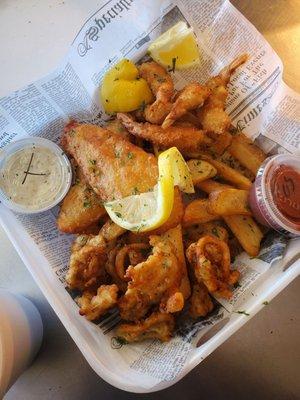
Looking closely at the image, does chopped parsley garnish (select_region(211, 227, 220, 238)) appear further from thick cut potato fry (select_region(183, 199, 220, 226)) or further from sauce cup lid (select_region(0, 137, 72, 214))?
sauce cup lid (select_region(0, 137, 72, 214))

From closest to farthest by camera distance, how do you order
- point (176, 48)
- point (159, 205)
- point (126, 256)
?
point (159, 205) < point (126, 256) < point (176, 48)

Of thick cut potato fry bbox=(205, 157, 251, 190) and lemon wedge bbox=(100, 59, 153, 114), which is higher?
lemon wedge bbox=(100, 59, 153, 114)

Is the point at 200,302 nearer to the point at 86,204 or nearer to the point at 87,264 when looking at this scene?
the point at 87,264

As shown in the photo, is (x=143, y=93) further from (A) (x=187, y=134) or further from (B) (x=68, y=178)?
(B) (x=68, y=178)

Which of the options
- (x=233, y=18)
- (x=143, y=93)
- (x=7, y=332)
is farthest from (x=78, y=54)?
(x=7, y=332)

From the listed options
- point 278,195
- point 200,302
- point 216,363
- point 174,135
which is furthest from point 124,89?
point 216,363

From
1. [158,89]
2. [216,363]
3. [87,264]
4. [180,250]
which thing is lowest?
[216,363]

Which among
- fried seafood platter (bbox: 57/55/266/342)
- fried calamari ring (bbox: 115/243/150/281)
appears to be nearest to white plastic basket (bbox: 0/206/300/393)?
fried seafood platter (bbox: 57/55/266/342)

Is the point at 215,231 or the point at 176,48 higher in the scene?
the point at 176,48
